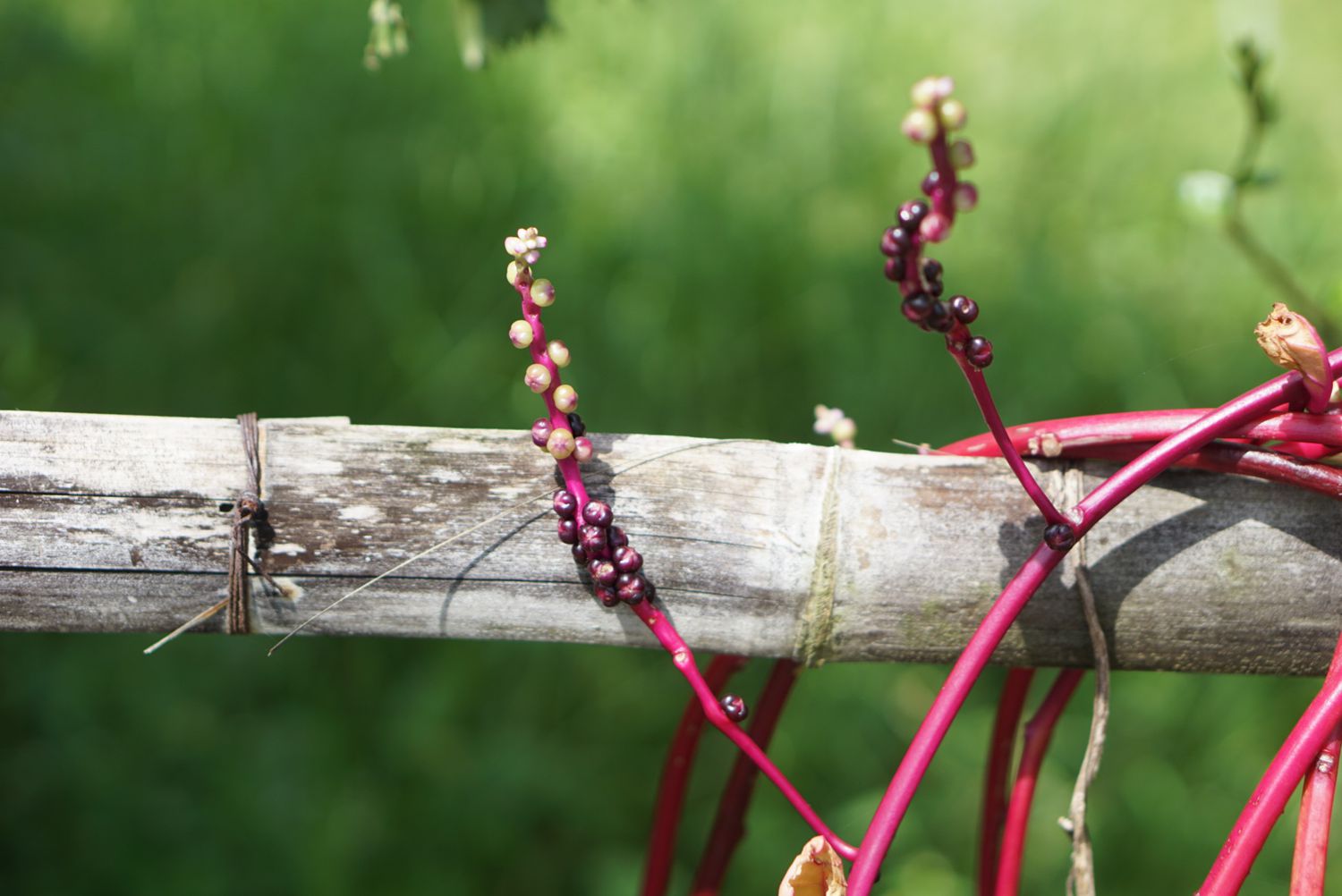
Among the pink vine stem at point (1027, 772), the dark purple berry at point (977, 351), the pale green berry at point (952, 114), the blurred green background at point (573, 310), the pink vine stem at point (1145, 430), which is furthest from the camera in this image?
the blurred green background at point (573, 310)

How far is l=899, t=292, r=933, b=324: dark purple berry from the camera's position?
0.53 metres

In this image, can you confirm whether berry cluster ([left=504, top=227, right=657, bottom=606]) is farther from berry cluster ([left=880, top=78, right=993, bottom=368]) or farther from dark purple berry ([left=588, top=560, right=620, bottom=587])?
berry cluster ([left=880, top=78, right=993, bottom=368])

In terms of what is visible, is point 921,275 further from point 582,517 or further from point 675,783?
point 675,783

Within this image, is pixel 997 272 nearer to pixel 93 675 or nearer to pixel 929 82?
pixel 93 675

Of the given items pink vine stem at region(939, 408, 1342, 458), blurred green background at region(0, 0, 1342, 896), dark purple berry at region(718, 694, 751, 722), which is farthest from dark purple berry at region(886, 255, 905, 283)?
blurred green background at region(0, 0, 1342, 896)

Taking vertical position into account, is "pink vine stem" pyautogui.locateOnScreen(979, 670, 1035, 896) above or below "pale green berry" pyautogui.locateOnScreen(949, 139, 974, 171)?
below

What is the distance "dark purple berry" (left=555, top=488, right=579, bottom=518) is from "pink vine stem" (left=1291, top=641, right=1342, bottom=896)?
1.53 ft

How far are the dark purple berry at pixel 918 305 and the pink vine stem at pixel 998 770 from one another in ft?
1.23

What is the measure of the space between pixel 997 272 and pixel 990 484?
5.89ft

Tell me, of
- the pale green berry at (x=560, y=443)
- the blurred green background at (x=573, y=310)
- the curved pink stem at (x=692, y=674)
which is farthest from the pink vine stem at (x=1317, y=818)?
the blurred green background at (x=573, y=310)

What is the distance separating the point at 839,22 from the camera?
2779 millimetres

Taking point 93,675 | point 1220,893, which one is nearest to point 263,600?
point 1220,893

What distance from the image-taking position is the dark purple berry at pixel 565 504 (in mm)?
677

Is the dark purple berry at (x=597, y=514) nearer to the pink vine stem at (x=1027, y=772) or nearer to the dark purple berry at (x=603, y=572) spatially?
the dark purple berry at (x=603, y=572)
